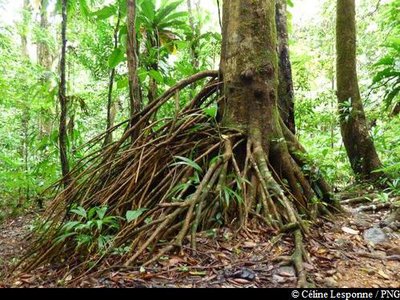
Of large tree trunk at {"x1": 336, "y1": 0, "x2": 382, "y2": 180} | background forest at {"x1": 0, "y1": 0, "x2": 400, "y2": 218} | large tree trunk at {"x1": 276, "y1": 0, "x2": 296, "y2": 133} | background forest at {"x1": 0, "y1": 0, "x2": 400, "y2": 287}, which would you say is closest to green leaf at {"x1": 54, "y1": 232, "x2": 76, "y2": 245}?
background forest at {"x1": 0, "y1": 0, "x2": 400, "y2": 287}

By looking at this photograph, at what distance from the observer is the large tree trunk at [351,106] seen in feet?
16.3

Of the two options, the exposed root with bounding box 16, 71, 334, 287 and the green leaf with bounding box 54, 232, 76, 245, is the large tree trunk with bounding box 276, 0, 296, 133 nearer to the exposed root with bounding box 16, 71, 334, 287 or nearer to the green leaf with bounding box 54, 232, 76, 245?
the exposed root with bounding box 16, 71, 334, 287

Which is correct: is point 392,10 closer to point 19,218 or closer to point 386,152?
point 386,152

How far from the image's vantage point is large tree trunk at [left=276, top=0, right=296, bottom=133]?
170 inches

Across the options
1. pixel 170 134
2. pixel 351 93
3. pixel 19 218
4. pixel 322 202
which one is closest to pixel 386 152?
pixel 351 93

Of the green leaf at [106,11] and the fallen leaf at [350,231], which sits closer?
the fallen leaf at [350,231]

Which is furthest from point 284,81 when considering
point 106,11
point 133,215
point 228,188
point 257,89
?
point 106,11

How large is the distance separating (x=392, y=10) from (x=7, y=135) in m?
9.13

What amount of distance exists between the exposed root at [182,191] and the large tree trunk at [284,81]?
601 millimetres

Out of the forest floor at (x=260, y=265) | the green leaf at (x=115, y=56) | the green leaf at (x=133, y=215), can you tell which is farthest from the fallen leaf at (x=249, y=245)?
the green leaf at (x=115, y=56)

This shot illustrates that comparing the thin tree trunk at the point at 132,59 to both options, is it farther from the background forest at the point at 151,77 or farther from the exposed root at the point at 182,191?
the background forest at the point at 151,77

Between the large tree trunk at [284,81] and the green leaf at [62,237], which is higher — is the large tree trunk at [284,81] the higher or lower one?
the higher one

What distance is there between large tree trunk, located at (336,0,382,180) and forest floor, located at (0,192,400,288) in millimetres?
1929

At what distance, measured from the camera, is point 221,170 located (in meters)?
3.14
